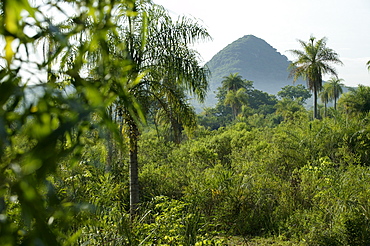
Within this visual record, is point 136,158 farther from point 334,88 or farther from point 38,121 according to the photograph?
point 334,88

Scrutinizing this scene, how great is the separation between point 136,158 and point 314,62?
25941 millimetres

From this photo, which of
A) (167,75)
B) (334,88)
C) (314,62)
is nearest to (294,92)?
(334,88)

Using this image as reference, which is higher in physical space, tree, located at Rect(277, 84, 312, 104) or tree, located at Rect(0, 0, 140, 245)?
tree, located at Rect(277, 84, 312, 104)

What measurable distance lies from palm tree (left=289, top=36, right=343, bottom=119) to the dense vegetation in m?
16.3

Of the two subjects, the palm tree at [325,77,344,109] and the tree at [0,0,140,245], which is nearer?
the tree at [0,0,140,245]

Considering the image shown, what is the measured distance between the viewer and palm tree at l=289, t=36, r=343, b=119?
97.2 ft

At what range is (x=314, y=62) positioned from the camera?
98.4 feet

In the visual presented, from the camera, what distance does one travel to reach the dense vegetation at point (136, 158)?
42 cm

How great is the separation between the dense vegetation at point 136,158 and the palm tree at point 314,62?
16285 mm

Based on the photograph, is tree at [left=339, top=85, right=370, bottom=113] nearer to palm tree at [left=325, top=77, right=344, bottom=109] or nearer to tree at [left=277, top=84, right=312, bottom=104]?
palm tree at [left=325, top=77, right=344, bottom=109]

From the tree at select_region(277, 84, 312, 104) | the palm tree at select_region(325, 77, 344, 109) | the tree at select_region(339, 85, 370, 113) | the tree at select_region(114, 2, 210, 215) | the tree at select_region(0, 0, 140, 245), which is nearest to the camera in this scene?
the tree at select_region(0, 0, 140, 245)

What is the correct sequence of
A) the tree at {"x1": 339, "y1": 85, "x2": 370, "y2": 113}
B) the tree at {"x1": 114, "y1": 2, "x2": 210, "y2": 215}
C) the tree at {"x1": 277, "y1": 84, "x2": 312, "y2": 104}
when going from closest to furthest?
1. the tree at {"x1": 114, "y1": 2, "x2": 210, "y2": 215}
2. the tree at {"x1": 339, "y1": 85, "x2": 370, "y2": 113}
3. the tree at {"x1": 277, "y1": 84, "x2": 312, "y2": 104}

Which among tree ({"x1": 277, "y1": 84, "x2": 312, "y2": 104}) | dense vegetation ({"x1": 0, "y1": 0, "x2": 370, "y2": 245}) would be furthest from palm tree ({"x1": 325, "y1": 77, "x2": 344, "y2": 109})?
dense vegetation ({"x1": 0, "y1": 0, "x2": 370, "y2": 245})

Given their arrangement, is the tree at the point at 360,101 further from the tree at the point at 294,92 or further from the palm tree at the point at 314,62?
the tree at the point at 294,92
